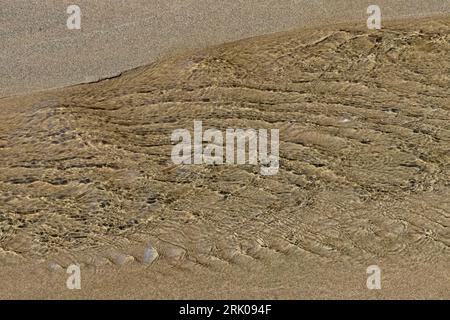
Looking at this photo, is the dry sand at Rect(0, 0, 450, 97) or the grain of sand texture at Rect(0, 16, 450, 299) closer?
the grain of sand texture at Rect(0, 16, 450, 299)

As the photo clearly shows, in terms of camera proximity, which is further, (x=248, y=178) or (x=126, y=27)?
(x=126, y=27)

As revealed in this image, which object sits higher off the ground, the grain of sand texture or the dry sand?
the dry sand

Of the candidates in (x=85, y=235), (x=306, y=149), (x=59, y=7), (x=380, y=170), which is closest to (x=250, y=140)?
(x=306, y=149)

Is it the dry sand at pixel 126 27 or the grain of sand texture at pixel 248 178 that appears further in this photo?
the dry sand at pixel 126 27

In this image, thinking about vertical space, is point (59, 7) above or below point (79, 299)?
above

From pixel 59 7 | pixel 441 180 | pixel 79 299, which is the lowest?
pixel 79 299

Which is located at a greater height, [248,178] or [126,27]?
[126,27]

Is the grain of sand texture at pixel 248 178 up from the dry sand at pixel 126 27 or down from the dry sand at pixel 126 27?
down

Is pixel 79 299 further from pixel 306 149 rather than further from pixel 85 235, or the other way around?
pixel 306 149
